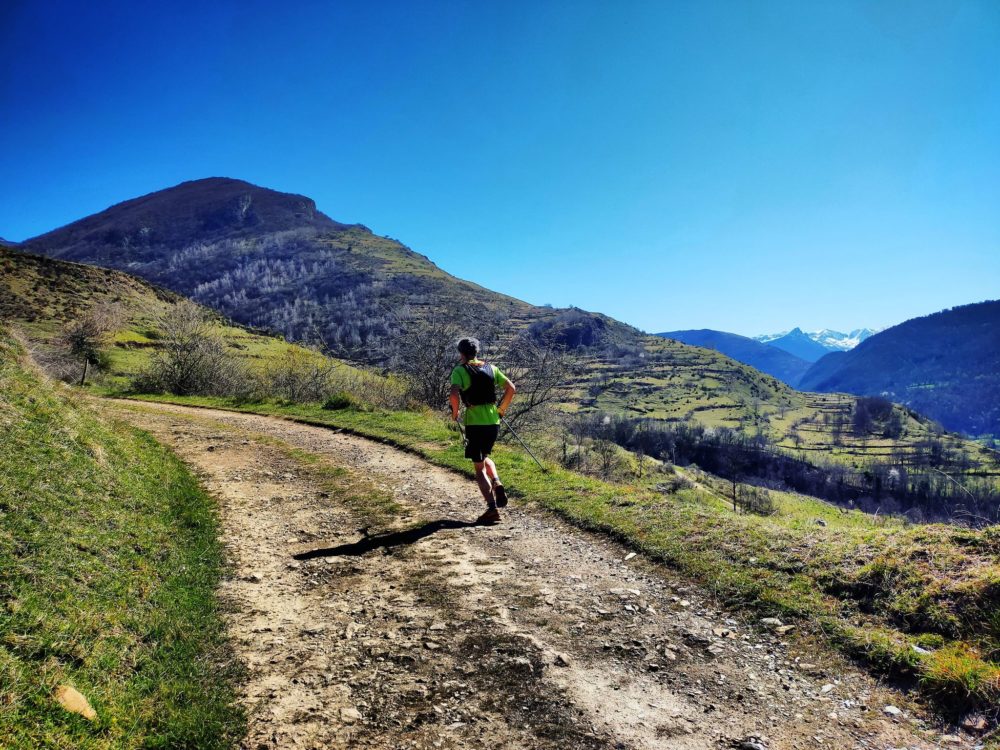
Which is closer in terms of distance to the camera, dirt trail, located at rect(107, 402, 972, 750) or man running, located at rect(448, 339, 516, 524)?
dirt trail, located at rect(107, 402, 972, 750)

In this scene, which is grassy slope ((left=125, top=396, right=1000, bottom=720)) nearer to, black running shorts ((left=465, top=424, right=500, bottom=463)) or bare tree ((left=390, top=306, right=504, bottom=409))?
black running shorts ((left=465, top=424, right=500, bottom=463))

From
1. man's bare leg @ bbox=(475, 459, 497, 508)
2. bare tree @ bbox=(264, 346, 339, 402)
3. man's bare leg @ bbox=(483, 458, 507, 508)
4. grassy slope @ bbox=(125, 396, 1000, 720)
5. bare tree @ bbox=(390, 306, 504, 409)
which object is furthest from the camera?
bare tree @ bbox=(264, 346, 339, 402)

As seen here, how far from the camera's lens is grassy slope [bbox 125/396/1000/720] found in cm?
400

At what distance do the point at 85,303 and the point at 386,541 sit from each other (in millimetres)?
74141

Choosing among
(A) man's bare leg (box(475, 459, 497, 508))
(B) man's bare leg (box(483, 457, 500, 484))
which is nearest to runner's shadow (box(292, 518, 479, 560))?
(A) man's bare leg (box(475, 459, 497, 508))

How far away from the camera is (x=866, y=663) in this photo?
4.17m

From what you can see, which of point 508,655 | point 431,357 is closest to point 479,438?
point 508,655

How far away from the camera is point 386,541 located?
289 inches

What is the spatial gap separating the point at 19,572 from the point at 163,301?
90.0 metres

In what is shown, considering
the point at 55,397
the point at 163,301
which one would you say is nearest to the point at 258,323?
the point at 163,301

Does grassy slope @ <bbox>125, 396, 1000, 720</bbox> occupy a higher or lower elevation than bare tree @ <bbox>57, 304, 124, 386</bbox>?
lower

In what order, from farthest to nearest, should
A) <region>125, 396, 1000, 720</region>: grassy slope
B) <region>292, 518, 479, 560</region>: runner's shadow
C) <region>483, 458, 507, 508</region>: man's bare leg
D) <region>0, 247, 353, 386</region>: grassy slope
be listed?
<region>0, 247, 353, 386</region>: grassy slope → <region>483, 458, 507, 508</region>: man's bare leg → <region>292, 518, 479, 560</region>: runner's shadow → <region>125, 396, 1000, 720</region>: grassy slope

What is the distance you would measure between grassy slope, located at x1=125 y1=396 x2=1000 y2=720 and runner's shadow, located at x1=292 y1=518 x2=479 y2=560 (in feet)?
A: 7.34

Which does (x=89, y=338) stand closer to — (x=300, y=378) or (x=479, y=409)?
(x=300, y=378)
